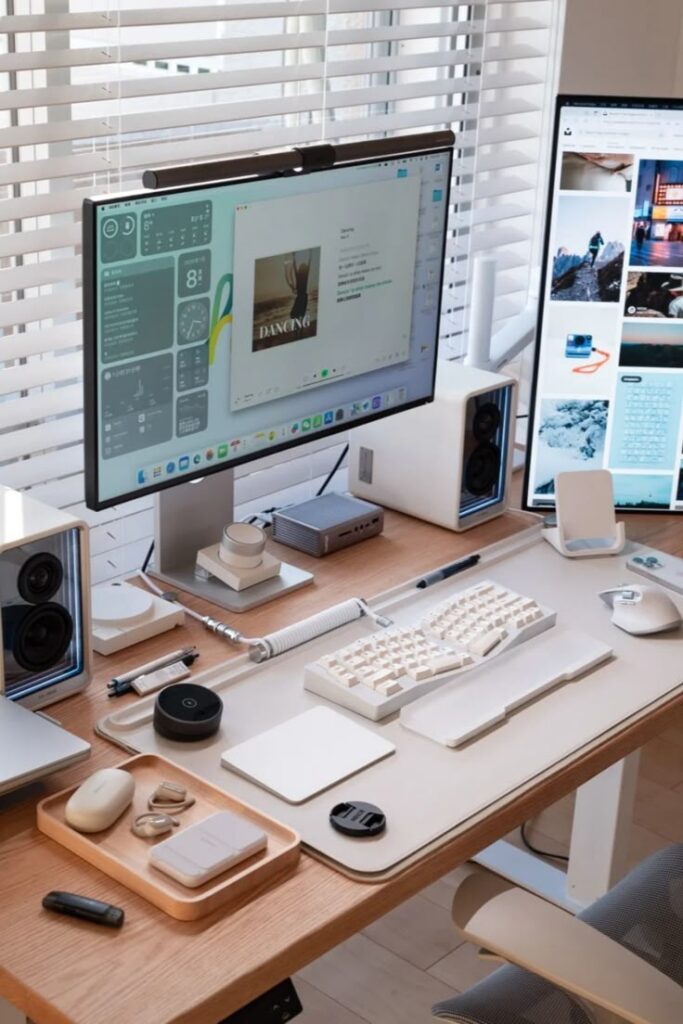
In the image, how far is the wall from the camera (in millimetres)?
2613

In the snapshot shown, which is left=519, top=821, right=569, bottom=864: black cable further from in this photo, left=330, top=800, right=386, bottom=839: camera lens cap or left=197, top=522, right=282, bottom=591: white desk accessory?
left=330, top=800, right=386, bottom=839: camera lens cap

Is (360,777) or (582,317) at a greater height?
(582,317)

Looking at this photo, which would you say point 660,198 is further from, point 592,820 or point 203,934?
point 203,934

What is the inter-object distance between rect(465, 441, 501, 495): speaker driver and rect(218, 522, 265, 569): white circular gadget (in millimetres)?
386

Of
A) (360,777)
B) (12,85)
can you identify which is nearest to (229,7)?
(12,85)

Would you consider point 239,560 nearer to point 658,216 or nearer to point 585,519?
point 585,519

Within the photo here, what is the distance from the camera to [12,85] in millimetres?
1840

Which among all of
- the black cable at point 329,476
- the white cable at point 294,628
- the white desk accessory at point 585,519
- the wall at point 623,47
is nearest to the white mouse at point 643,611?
the white desk accessory at point 585,519

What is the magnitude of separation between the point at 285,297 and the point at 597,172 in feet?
1.87

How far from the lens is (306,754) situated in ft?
4.80

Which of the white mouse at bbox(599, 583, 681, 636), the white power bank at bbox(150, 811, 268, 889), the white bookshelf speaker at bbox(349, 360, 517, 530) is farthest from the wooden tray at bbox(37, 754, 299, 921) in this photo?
the white bookshelf speaker at bbox(349, 360, 517, 530)

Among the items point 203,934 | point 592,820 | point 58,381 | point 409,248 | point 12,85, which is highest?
point 12,85

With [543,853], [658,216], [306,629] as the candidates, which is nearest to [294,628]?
[306,629]

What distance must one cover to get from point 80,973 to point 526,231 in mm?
1978
